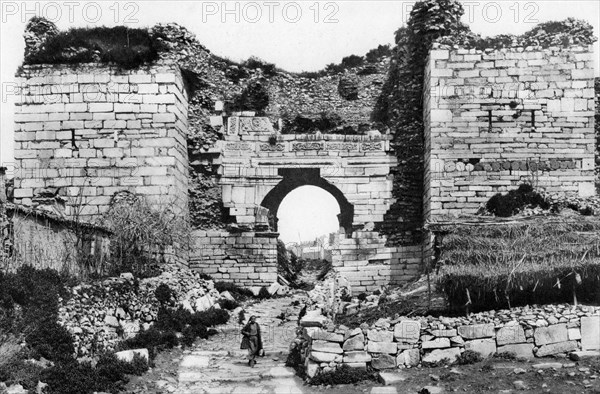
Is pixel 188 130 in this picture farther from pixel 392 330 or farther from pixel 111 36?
pixel 392 330

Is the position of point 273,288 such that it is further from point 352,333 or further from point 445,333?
point 445,333

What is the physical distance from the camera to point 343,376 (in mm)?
11625

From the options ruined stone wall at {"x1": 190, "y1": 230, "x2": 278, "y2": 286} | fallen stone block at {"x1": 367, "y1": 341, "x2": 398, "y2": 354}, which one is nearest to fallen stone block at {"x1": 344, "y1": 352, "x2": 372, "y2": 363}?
fallen stone block at {"x1": 367, "y1": 341, "x2": 398, "y2": 354}

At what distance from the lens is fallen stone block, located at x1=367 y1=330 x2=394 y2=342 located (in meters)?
11.9

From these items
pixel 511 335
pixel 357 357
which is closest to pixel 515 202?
pixel 511 335

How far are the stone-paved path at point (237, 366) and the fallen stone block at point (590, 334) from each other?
424cm

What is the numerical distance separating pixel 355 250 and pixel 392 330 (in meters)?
7.87

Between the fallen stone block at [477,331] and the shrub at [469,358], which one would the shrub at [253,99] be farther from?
the shrub at [469,358]

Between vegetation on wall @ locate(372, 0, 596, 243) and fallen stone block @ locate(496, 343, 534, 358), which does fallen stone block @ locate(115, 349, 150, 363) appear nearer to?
fallen stone block @ locate(496, 343, 534, 358)

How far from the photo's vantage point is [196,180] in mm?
20094

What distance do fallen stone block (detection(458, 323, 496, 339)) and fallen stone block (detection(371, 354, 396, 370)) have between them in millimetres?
1131

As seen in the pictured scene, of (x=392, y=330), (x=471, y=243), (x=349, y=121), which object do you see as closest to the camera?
(x=392, y=330)

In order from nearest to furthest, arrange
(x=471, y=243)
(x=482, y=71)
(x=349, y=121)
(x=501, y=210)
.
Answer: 1. (x=471, y=243)
2. (x=501, y=210)
3. (x=482, y=71)
4. (x=349, y=121)

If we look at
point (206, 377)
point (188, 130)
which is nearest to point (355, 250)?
point (188, 130)
